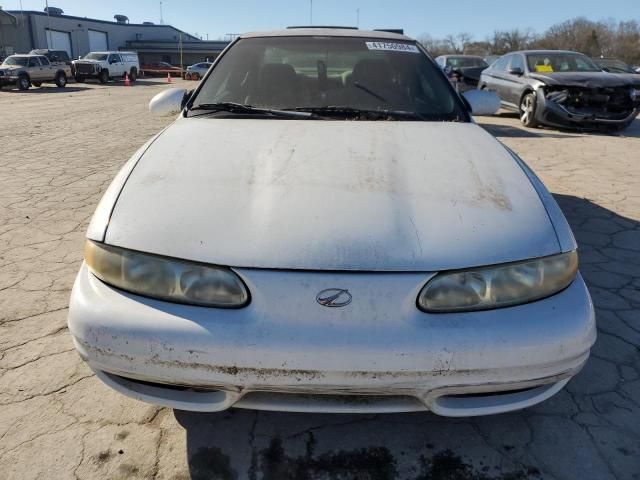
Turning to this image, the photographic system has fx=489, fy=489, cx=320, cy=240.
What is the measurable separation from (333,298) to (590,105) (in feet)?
28.7

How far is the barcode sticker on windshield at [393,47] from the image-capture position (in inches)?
116

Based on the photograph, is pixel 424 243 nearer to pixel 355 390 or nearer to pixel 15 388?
pixel 355 390

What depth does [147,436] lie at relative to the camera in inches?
72.6

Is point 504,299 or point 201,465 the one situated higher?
point 504,299

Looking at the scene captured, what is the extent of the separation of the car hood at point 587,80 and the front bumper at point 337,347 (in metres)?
8.07

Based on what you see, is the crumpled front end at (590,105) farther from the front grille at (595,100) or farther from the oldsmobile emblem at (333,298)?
the oldsmobile emblem at (333,298)

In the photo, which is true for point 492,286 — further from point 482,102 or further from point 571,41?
point 571,41

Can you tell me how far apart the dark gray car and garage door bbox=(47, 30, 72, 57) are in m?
51.0

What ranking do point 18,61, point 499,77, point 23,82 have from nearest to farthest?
point 499,77 < point 23,82 < point 18,61

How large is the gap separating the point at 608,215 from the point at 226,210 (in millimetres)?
3932

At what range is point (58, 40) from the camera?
162 feet

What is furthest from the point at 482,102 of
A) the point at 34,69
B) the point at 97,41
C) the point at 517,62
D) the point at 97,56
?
the point at 97,41

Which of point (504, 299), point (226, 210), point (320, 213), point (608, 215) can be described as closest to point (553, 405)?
point (504, 299)

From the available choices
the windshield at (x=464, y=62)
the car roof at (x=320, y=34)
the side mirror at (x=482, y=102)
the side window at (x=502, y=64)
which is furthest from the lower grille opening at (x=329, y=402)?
the windshield at (x=464, y=62)
